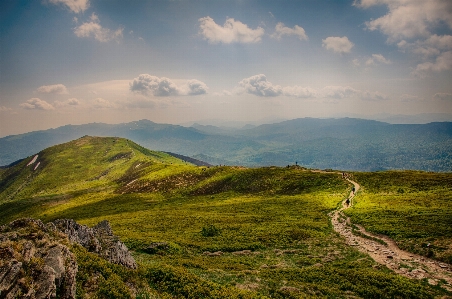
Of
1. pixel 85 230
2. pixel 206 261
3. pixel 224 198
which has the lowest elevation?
pixel 224 198

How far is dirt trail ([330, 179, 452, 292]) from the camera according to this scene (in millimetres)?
24133

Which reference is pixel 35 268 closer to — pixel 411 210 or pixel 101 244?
pixel 101 244

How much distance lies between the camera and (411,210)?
143 ft

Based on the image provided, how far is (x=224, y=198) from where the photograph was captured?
84.4 meters

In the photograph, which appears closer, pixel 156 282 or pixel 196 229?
pixel 156 282

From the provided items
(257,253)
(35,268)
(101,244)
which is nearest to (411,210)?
(257,253)

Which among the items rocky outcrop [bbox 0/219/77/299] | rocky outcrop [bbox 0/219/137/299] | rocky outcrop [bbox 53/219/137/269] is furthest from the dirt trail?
rocky outcrop [bbox 0/219/77/299]

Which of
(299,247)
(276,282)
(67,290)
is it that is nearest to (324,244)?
(299,247)

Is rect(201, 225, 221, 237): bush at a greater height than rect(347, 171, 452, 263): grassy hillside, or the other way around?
rect(347, 171, 452, 263): grassy hillside

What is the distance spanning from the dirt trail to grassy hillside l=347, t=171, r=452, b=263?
1.19 meters

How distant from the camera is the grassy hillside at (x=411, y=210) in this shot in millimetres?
31047

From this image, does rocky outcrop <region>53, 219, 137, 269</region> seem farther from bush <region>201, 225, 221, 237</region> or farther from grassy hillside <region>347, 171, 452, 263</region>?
grassy hillside <region>347, 171, 452, 263</region>

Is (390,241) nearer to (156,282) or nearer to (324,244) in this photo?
(324,244)

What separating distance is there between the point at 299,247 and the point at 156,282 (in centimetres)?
2257
